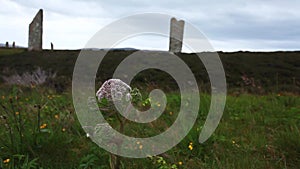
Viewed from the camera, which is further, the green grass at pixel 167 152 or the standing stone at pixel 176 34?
the standing stone at pixel 176 34

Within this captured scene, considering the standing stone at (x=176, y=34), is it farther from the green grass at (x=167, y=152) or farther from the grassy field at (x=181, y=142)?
the green grass at (x=167, y=152)

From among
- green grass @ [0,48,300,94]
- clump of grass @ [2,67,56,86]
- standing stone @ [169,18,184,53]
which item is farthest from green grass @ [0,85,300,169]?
standing stone @ [169,18,184,53]

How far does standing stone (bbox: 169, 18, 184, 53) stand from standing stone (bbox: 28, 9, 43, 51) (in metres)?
6.19

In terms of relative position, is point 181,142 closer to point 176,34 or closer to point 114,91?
point 114,91

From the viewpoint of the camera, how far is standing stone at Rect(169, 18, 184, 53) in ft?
45.1

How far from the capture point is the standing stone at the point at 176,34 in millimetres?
13737

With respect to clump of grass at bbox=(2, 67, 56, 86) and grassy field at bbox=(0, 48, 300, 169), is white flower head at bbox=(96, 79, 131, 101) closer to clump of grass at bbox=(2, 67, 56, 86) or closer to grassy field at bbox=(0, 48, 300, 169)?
grassy field at bbox=(0, 48, 300, 169)

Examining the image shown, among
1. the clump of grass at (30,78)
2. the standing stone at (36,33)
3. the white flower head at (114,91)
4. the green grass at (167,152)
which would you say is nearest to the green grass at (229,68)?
the clump of grass at (30,78)

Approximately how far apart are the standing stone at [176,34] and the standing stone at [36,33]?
6194mm

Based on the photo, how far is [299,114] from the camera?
14.8ft

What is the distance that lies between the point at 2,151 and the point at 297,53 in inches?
417

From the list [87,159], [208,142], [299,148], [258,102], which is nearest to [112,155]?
[87,159]

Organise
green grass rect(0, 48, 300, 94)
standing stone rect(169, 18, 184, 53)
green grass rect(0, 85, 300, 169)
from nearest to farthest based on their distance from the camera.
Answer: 1. green grass rect(0, 85, 300, 169)
2. green grass rect(0, 48, 300, 94)
3. standing stone rect(169, 18, 184, 53)

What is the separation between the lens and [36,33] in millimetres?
15922
